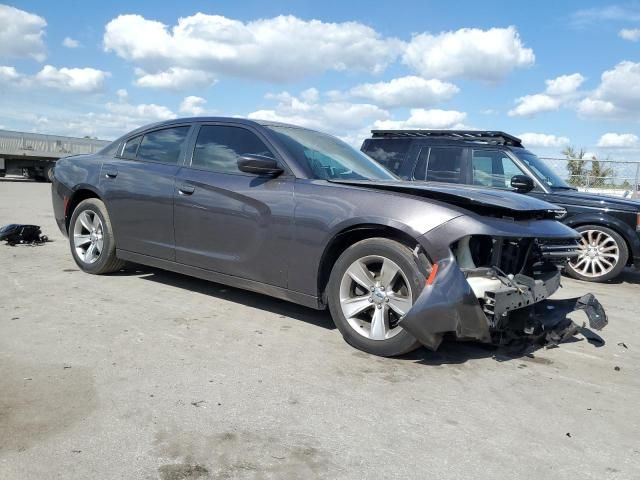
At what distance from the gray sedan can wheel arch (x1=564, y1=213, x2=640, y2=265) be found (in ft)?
12.2

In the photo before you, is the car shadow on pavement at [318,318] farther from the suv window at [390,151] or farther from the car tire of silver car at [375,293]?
the suv window at [390,151]

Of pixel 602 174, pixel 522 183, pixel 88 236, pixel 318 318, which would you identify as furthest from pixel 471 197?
pixel 602 174

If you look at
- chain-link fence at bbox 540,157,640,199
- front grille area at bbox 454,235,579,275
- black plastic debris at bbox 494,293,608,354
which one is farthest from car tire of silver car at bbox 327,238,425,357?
chain-link fence at bbox 540,157,640,199

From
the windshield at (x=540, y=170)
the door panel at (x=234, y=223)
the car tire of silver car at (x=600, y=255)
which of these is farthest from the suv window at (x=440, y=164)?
the door panel at (x=234, y=223)

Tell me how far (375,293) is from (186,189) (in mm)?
2082

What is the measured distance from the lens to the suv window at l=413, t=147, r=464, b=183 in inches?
313

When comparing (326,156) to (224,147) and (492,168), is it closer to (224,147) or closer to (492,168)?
(224,147)

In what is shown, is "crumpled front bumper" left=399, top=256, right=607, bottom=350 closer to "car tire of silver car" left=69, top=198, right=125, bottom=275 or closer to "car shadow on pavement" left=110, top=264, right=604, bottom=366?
"car shadow on pavement" left=110, top=264, right=604, bottom=366

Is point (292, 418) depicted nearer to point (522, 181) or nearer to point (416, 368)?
point (416, 368)

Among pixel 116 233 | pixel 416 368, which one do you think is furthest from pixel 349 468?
pixel 116 233

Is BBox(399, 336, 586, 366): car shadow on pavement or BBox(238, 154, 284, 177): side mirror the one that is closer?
BBox(399, 336, 586, 366): car shadow on pavement

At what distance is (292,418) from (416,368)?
1154 mm

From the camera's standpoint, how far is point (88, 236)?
20.2 feet

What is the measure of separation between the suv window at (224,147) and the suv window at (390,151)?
3605mm
